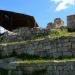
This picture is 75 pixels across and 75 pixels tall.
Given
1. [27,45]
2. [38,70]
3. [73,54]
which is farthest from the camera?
[27,45]

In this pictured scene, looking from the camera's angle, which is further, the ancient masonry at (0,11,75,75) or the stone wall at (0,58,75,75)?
the ancient masonry at (0,11,75,75)

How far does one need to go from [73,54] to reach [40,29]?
4974 millimetres

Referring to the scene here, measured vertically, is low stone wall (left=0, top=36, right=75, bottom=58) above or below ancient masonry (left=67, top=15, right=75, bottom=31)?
below

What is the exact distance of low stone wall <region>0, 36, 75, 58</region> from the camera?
1711cm

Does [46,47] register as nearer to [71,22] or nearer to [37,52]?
[37,52]

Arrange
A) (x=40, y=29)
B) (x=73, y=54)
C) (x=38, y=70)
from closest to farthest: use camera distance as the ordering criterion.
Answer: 1. (x=38, y=70)
2. (x=73, y=54)
3. (x=40, y=29)

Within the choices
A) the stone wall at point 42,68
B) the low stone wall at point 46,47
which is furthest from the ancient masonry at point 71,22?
the stone wall at point 42,68

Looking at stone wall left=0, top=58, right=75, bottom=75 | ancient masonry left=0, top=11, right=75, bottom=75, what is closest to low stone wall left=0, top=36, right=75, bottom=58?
ancient masonry left=0, top=11, right=75, bottom=75

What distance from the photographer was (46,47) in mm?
17938

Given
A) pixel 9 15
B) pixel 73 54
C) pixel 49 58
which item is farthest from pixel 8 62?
pixel 9 15

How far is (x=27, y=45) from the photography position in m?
18.7

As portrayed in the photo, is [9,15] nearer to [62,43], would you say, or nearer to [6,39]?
[6,39]

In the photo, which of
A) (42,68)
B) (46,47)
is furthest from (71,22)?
(42,68)

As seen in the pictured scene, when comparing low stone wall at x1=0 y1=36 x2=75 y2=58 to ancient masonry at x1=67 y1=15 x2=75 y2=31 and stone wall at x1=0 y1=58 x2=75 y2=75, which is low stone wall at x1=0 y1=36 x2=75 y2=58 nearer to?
stone wall at x1=0 y1=58 x2=75 y2=75
